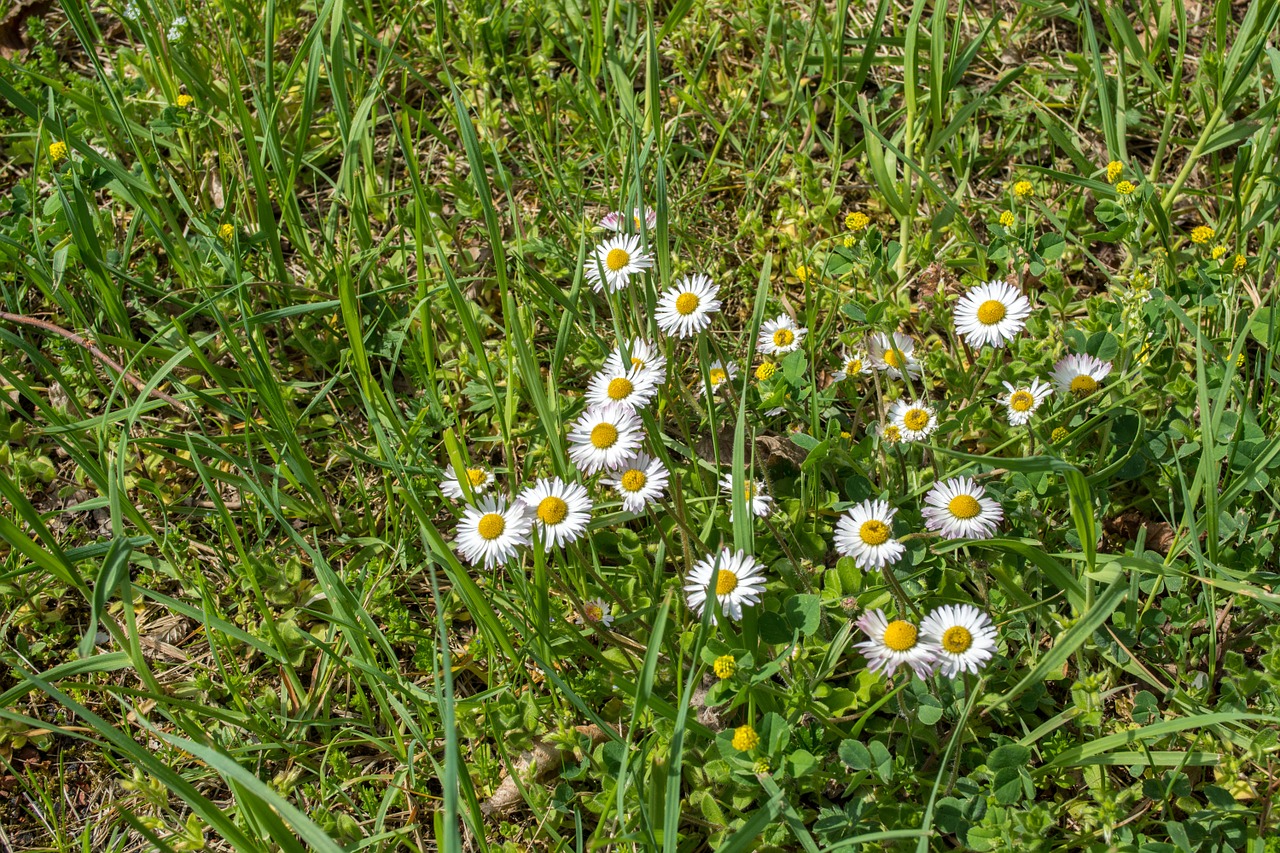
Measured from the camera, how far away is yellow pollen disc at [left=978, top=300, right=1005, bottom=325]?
99.6 inches

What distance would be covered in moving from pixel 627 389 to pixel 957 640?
2.91 feet

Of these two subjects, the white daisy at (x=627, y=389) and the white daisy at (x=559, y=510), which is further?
the white daisy at (x=627, y=389)

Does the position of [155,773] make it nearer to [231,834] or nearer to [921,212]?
[231,834]

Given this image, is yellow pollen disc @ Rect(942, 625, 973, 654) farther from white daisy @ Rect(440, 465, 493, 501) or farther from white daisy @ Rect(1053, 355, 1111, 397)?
white daisy @ Rect(440, 465, 493, 501)

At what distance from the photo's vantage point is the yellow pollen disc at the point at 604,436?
2283mm

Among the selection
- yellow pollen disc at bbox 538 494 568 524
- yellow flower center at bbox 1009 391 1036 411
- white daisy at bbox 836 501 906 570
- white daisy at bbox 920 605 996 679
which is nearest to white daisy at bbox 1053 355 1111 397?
yellow flower center at bbox 1009 391 1036 411

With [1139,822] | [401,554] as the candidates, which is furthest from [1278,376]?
[401,554]

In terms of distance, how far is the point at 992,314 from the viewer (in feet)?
8.31

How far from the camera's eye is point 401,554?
2.67 metres

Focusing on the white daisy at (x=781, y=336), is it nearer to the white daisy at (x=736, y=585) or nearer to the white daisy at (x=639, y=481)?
the white daisy at (x=639, y=481)

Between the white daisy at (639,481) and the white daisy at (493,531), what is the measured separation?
0.67 ft

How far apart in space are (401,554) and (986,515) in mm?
1417

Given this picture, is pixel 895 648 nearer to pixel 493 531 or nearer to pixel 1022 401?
pixel 1022 401

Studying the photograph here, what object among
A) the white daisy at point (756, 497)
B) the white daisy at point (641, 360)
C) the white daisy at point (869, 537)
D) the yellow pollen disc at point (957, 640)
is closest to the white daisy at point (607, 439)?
the white daisy at point (641, 360)
